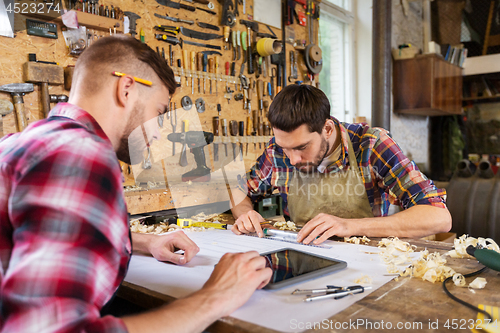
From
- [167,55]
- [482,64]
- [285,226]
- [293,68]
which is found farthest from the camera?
[482,64]

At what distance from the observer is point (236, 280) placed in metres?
0.88

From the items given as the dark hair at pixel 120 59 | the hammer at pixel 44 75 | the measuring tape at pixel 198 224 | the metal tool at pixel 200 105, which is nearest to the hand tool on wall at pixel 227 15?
the metal tool at pixel 200 105

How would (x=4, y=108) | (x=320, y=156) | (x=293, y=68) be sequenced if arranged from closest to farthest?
(x=320, y=156)
(x=4, y=108)
(x=293, y=68)

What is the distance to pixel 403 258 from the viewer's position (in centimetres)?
115

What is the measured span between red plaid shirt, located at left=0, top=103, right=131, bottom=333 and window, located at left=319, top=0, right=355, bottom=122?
502cm

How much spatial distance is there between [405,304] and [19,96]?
2.57m

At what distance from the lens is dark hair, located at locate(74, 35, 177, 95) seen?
95cm

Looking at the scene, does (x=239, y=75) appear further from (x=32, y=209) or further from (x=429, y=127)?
(x=429, y=127)

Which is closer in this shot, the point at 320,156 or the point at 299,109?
the point at 299,109

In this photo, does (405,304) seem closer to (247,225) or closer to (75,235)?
Result: (75,235)

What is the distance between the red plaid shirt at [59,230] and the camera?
0.57 metres

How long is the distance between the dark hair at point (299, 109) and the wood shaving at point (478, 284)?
107 cm

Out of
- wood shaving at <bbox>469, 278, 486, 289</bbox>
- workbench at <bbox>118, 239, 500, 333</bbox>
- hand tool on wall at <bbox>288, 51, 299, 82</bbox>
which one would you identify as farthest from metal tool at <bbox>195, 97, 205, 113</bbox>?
wood shaving at <bbox>469, 278, 486, 289</bbox>

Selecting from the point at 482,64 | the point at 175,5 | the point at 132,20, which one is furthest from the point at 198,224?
the point at 482,64
